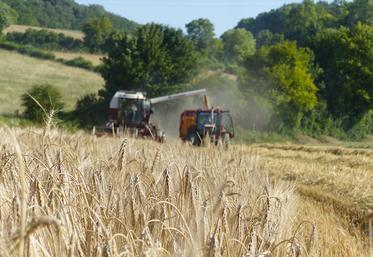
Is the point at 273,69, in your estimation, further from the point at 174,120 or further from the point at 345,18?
the point at 345,18

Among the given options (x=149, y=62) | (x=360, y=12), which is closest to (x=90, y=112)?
(x=149, y=62)

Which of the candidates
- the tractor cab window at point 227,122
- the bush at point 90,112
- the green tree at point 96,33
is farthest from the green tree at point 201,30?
the tractor cab window at point 227,122

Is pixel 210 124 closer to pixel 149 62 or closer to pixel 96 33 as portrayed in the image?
pixel 149 62

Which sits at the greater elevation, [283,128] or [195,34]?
[195,34]

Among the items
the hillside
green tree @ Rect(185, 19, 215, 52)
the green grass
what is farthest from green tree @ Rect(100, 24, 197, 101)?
green tree @ Rect(185, 19, 215, 52)

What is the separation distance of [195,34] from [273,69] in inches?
2601

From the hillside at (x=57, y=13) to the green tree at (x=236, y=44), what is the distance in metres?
16.0

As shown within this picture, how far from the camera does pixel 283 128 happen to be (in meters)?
40.0

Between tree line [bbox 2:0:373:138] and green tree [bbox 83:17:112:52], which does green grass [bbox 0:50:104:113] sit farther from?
green tree [bbox 83:17:112:52]

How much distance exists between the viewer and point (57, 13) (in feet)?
377

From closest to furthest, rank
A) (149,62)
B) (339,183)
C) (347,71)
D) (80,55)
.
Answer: (339,183) → (149,62) → (347,71) → (80,55)

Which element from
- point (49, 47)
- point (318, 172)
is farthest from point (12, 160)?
point (49, 47)

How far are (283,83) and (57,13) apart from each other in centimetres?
8109

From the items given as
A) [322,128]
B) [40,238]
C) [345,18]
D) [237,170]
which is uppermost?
[345,18]
